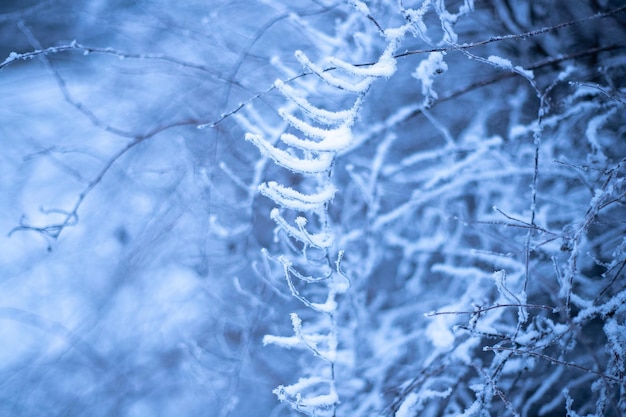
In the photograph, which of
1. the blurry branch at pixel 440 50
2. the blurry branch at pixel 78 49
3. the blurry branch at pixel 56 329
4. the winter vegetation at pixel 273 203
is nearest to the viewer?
the blurry branch at pixel 440 50

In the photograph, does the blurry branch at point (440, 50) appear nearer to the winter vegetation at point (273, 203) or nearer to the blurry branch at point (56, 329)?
the winter vegetation at point (273, 203)

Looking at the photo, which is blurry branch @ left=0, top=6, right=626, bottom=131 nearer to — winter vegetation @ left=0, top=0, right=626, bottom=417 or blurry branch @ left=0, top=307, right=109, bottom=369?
winter vegetation @ left=0, top=0, right=626, bottom=417

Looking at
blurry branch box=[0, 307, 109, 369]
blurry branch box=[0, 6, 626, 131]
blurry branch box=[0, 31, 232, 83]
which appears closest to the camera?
blurry branch box=[0, 6, 626, 131]

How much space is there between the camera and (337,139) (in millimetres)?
1070

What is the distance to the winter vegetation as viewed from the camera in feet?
7.23

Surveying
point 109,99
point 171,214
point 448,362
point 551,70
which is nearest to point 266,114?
point 171,214

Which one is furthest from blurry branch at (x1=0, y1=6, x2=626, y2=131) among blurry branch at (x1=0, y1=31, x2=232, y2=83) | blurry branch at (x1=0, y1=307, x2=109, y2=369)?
blurry branch at (x1=0, y1=307, x2=109, y2=369)

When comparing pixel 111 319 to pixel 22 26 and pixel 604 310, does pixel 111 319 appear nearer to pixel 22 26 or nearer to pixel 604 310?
pixel 22 26

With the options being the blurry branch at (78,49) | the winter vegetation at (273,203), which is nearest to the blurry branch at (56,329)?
the winter vegetation at (273,203)

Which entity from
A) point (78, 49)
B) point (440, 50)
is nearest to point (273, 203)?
point (78, 49)

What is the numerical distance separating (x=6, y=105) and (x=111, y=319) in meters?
1.77

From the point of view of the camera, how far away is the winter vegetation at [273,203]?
2.20m

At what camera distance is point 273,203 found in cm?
289

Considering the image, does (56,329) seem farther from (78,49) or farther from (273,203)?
(78,49)
